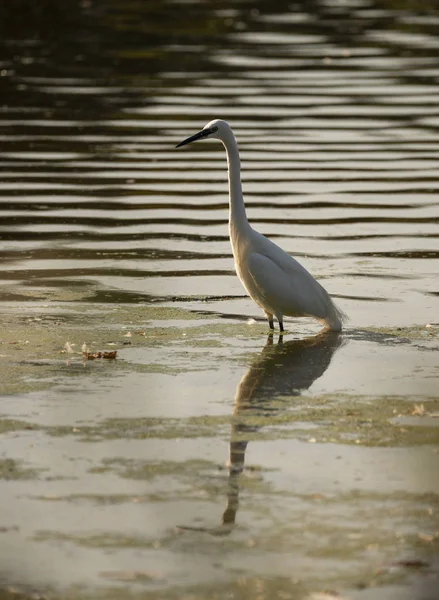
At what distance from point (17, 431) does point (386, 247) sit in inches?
229

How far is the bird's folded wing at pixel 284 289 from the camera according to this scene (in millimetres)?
9203

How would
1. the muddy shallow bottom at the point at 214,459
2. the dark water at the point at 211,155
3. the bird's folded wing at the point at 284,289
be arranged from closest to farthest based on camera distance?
1. the muddy shallow bottom at the point at 214,459
2. the bird's folded wing at the point at 284,289
3. the dark water at the point at 211,155

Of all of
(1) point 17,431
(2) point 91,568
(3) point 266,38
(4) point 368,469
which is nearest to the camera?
(2) point 91,568

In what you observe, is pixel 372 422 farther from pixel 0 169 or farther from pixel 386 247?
pixel 0 169

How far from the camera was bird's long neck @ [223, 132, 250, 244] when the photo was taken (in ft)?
31.2

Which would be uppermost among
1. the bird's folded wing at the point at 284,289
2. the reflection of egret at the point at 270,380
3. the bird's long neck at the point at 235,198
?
the bird's long neck at the point at 235,198

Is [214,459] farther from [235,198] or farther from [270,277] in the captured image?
[235,198]

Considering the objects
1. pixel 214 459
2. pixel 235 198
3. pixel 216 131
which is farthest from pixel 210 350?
pixel 214 459

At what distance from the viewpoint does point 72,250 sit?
11969 millimetres

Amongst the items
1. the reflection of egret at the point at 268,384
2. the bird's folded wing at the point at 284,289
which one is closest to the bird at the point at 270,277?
the bird's folded wing at the point at 284,289

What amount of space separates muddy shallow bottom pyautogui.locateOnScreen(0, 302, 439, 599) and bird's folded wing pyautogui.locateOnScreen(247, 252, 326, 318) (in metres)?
0.22

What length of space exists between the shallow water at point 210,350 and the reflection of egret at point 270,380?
2 cm

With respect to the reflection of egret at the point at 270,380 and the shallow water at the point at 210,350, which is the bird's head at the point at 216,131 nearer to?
the shallow water at the point at 210,350

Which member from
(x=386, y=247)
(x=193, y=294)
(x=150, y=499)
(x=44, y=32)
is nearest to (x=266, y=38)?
(x=44, y=32)
